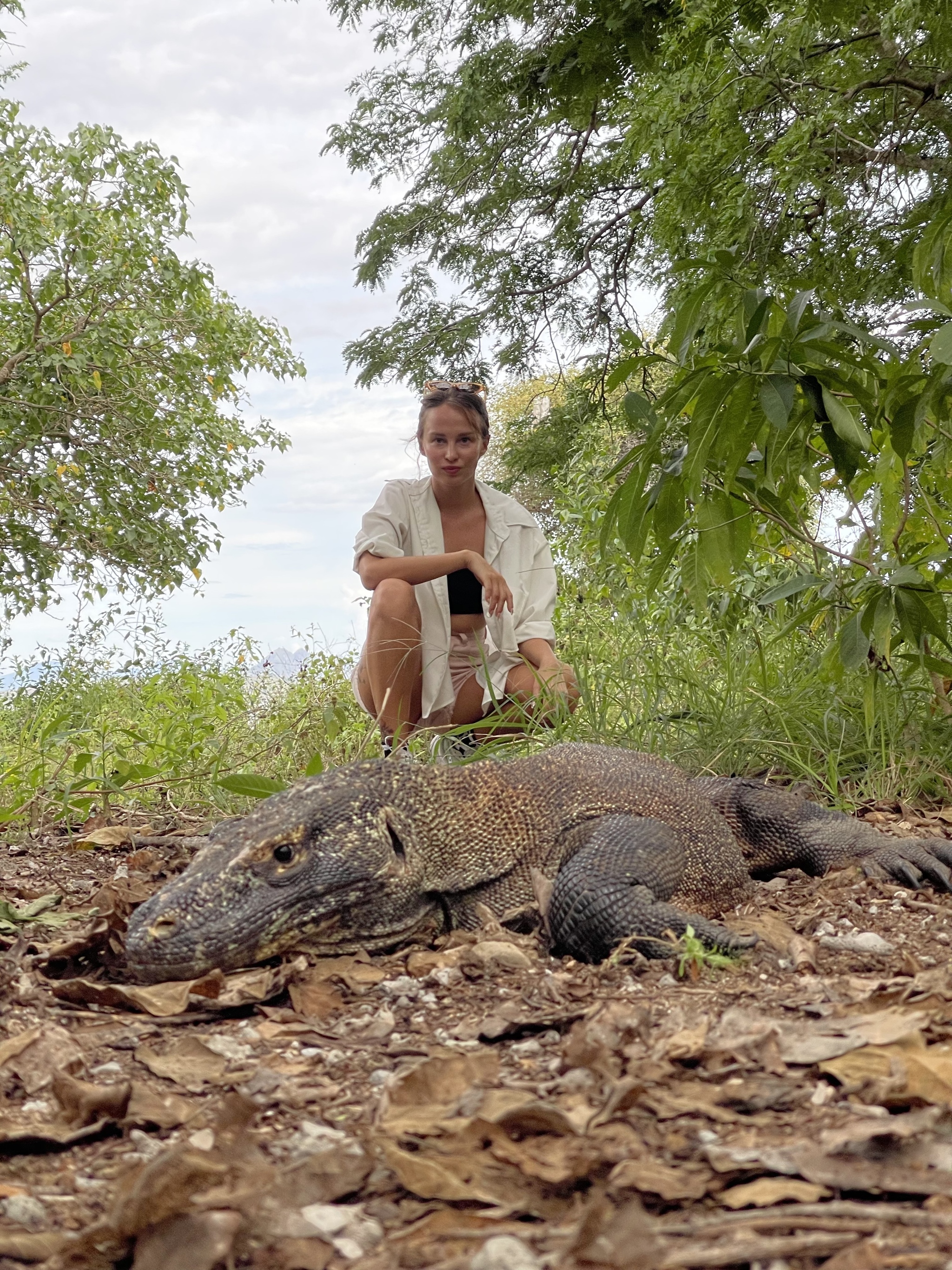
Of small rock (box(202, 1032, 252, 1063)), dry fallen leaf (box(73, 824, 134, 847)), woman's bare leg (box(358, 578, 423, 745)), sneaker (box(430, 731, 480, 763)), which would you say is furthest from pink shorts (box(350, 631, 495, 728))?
small rock (box(202, 1032, 252, 1063))

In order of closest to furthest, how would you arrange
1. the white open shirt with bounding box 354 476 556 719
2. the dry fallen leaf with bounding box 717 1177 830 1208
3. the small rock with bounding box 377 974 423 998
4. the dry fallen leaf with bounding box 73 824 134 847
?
the dry fallen leaf with bounding box 717 1177 830 1208, the small rock with bounding box 377 974 423 998, the dry fallen leaf with bounding box 73 824 134 847, the white open shirt with bounding box 354 476 556 719

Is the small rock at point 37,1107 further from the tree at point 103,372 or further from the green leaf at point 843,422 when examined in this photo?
the tree at point 103,372

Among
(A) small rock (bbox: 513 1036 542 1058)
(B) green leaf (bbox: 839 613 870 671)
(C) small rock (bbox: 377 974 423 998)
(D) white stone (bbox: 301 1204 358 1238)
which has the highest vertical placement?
(B) green leaf (bbox: 839 613 870 671)

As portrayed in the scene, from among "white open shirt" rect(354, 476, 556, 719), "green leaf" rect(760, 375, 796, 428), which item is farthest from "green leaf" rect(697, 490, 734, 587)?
"white open shirt" rect(354, 476, 556, 719)

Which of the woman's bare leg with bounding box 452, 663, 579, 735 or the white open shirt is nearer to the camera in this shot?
the woman's bare leg with bounding box 452, 663, 579, 735

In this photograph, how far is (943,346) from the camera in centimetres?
257

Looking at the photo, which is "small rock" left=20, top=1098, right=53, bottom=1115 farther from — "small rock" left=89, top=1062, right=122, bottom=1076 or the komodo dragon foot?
the komodo dragon foot

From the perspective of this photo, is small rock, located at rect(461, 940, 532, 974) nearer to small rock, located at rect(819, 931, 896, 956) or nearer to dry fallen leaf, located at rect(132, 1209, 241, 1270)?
small rock, located at rect(819, 931, 896, 956)

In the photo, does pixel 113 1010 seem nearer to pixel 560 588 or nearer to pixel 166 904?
pixel 166 904

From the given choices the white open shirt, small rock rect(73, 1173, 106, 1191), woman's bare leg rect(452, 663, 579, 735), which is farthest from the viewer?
the white open shirt

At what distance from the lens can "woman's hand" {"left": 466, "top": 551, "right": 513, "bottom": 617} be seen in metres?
4.92

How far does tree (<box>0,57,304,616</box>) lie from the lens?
39.9ft

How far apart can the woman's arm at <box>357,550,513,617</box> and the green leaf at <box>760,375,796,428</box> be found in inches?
82.1

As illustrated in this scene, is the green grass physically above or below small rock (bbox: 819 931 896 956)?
above
